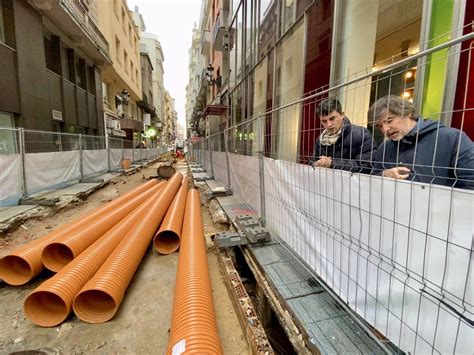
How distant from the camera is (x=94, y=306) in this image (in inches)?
89.9

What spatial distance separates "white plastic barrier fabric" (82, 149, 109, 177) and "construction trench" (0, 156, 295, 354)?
5.85 metres

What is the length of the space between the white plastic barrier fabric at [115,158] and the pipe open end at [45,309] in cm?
1065

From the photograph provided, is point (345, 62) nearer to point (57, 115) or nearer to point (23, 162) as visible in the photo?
point (23, 162)

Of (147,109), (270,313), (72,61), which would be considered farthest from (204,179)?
(147,109)

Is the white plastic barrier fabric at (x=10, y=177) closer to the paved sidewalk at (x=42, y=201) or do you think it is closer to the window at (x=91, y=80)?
the paved sidewalk at (x=42, y=201)

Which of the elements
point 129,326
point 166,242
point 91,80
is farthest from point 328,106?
point 91,80

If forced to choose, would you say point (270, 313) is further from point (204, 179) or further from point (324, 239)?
point (204, 179)

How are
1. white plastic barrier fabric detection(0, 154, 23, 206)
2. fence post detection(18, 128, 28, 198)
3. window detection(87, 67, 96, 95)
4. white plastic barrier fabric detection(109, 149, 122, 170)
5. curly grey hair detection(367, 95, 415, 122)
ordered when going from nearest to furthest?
curly grey hair detection(367, 95, 415, 122) → white plastic barrier fabric detection(0, 154, 23, 206) → fence post detection(18, 128, 28, 198) → white plastic barrier fabric detection(109, 149, 122, 170) → window detection(87, 67, 96, 95)

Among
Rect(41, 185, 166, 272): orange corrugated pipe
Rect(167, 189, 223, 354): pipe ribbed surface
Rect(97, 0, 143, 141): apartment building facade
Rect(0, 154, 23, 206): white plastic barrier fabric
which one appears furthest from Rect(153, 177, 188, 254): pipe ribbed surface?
Rect(97, 0, 143, 141): apartment building facade

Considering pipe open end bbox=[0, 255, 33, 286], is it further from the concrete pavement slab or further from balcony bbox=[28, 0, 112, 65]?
balcony bbox=[28, 0, 112, 65]

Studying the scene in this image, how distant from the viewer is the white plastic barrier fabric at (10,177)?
4.87m

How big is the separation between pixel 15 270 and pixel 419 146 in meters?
4.24

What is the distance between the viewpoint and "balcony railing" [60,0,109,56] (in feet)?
33.6

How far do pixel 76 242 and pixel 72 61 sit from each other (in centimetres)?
1378
